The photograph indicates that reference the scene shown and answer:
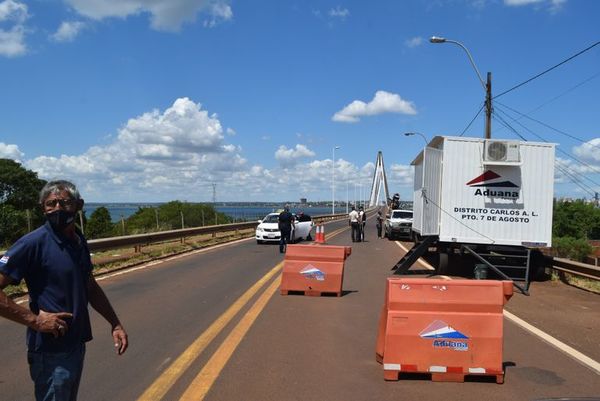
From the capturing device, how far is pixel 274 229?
25953 millimetres

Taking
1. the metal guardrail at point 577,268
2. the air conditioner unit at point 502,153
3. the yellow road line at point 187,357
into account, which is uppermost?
the air conditioner unit at point 502,153

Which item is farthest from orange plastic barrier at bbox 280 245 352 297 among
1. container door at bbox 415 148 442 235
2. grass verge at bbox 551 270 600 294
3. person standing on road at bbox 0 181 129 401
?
person standing on road at bbox 0 181 129 401

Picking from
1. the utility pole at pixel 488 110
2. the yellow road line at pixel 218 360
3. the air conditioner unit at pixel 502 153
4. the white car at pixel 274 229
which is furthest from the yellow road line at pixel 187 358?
the utility pole at pixel 488 110

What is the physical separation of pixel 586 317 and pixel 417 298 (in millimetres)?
4980

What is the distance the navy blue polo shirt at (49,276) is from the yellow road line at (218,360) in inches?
82.2

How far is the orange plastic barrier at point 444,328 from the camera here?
5.86 m

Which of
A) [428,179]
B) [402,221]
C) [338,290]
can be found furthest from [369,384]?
[402,221]

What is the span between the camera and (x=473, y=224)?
1423cm

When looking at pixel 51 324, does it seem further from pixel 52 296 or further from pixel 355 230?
pixel 355 230

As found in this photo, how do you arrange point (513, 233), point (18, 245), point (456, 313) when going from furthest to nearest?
point (513, 233) < point (456, 313) < point (18, 245)

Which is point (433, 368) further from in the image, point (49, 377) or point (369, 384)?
point (49, 377)

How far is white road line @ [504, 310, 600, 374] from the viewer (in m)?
6.55

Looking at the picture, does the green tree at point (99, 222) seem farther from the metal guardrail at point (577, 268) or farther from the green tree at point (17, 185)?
the metal guardrail at point (577, 268)

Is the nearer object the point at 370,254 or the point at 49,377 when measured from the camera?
the point at 49,377
